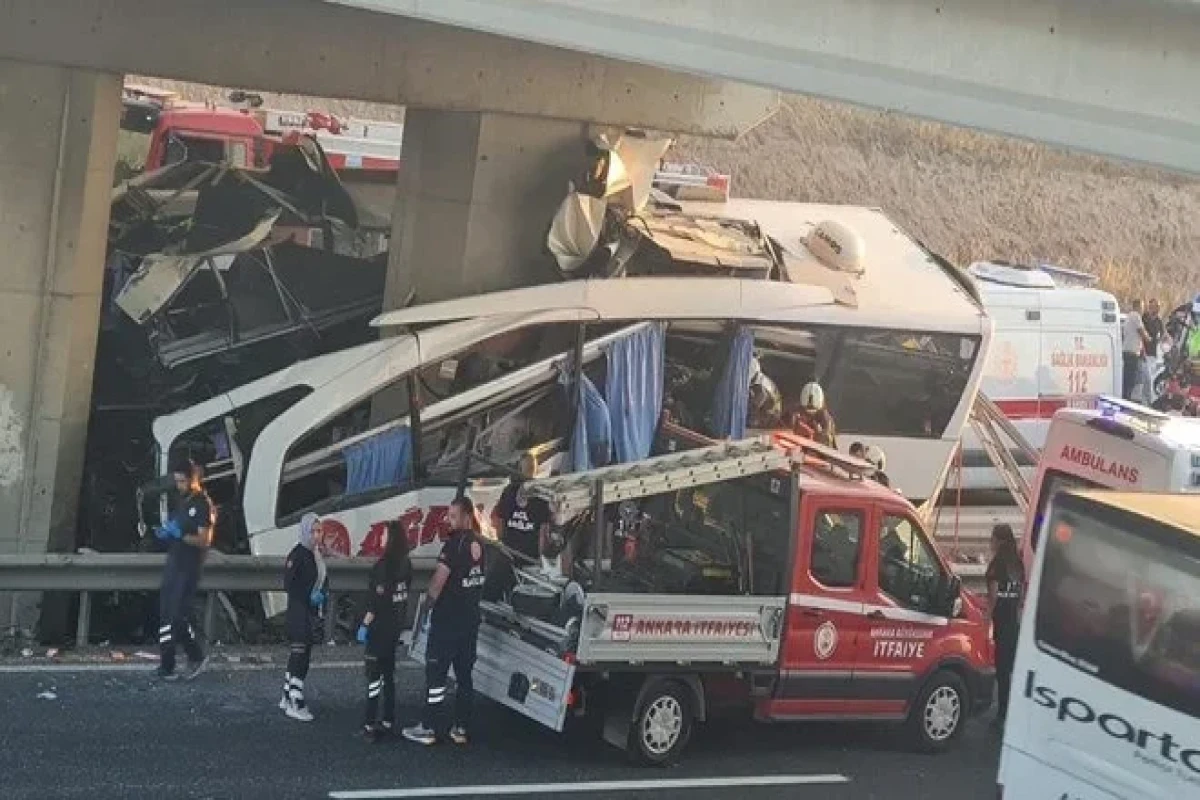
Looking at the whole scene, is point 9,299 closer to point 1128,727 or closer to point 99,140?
point 99,140

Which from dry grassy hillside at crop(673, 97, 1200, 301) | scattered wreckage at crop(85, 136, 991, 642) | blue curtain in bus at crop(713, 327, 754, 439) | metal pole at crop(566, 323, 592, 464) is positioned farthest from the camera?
dry grassy hillside at crop(673, 97, 1200, 301)

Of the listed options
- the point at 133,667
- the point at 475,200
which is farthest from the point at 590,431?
the point at 133,667

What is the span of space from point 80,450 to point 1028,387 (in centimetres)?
1009

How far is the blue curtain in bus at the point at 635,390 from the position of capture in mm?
16609

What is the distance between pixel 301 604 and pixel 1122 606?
5.12 metres

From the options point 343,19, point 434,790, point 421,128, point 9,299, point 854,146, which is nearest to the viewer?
point 434,790

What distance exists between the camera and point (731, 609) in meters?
12.3

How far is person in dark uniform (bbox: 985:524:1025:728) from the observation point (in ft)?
46.8

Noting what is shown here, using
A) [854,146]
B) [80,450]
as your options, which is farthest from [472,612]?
[854,146]

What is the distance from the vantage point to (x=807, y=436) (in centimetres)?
1639

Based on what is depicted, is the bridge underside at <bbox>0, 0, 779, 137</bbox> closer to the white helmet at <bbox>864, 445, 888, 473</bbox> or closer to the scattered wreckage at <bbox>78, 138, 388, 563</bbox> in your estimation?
the scattered wreckage at <bbox>78, 138, 388, 563</bbox>

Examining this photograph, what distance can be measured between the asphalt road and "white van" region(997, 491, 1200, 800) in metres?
2.18

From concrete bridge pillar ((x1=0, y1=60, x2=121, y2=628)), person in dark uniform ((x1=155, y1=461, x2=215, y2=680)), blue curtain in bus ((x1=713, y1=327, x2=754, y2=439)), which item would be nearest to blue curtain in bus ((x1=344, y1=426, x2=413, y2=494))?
person in dark uniform ((x1=155, y1=461, x2=215, y2=680))

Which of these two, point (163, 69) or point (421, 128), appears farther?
point (421, 128)
